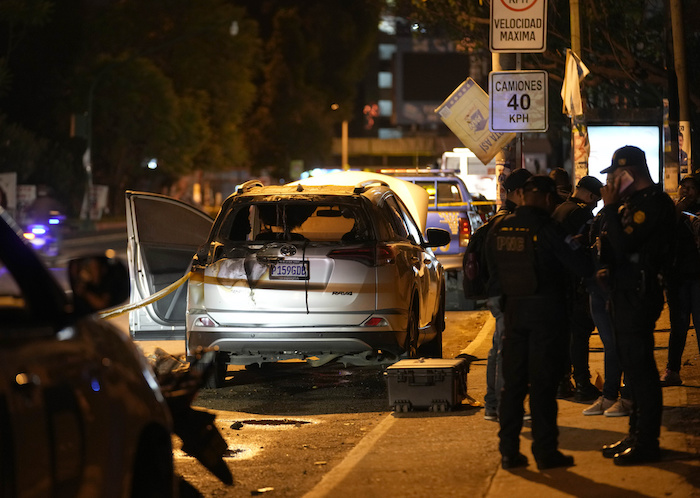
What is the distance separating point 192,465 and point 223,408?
6.24 ft

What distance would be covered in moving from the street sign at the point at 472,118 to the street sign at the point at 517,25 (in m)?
0.98

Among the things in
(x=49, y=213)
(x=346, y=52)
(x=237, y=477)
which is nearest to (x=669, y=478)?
(x=237, y=477)

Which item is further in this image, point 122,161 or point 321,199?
point 122,161

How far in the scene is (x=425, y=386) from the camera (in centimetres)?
841

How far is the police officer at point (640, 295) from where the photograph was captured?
21.6ft

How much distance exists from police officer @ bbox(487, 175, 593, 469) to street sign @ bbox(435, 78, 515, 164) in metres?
6.66

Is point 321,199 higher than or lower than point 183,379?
higher

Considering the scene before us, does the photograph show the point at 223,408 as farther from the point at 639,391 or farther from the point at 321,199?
the point at 639,391

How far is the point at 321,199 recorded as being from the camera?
9.52 metres

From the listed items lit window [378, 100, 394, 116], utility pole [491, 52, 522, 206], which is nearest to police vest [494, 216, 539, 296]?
utility pole [491, 52, 522, 206]

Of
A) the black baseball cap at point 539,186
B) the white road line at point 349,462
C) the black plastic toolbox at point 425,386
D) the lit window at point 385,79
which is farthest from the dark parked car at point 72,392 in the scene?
the lit window at point 385,79

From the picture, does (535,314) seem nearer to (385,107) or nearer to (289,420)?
(289,420)

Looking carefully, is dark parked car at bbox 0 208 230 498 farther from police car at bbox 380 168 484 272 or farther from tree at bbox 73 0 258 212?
tree at bbox 73 0 258 212

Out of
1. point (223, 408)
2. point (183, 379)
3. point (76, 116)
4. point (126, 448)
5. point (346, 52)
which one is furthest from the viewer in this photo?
point (346, 52)
